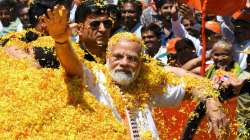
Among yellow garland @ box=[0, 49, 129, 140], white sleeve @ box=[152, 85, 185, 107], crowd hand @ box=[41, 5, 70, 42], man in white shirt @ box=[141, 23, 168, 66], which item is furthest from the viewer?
man in white shirt @ box=[141, 23, 168, 66]

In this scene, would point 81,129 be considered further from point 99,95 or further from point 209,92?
point 209,92

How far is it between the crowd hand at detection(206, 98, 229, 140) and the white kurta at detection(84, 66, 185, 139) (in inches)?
14.5

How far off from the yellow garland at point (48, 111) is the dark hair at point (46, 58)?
192 millimetres

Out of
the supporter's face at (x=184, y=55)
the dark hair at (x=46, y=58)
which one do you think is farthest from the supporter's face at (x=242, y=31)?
the dark hair at (x=46, y=58)

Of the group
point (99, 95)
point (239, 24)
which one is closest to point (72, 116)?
point (99, 95)

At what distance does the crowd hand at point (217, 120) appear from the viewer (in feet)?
16.4

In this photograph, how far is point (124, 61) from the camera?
16.9 ft

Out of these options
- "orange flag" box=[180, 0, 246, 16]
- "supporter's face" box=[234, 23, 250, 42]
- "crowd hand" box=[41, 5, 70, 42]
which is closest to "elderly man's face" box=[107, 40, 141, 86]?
Answer: "crowd hand" box=[41, 5, 70, 42]

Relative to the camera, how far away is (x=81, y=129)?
4766 millimetres

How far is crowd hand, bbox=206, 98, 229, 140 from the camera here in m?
5.00

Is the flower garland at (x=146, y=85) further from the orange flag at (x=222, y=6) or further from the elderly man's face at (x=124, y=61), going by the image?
the orange flag at (x=222, y=6)

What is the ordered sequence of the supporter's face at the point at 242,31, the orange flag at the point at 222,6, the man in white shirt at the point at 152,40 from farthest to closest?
1. the supporter's face at the point at 242,31
2. the man in white shirt at the point at 152,40
3. the orange flag at the point at 222,6

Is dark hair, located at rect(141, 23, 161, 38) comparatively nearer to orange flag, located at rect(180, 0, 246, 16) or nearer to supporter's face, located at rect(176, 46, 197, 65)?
supporter's face, located at rect(176, 46, 197, 65)

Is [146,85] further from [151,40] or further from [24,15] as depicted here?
[24,15]
